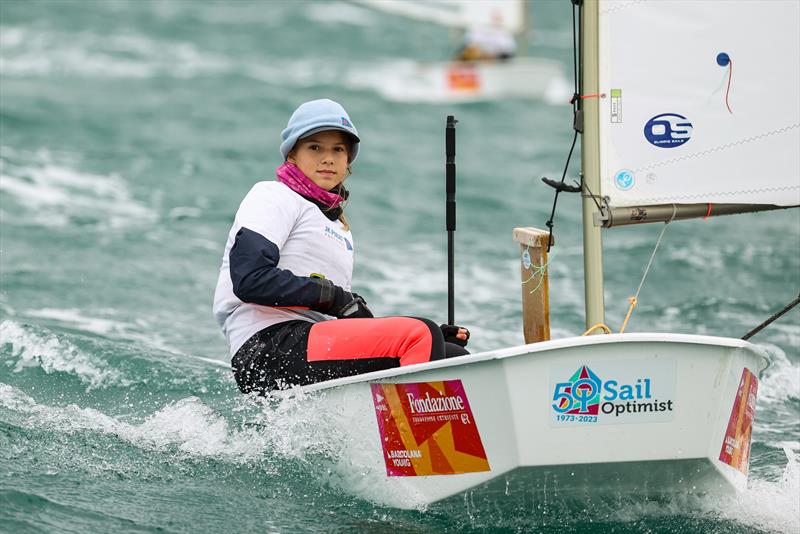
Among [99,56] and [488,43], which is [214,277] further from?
[488,43]

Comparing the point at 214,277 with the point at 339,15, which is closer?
the point at 214,277

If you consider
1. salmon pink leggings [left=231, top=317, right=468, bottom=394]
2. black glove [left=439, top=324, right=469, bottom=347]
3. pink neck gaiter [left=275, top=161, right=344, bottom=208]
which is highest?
pink neck gaiter [left=275, top=161, right=344, bottom=208]

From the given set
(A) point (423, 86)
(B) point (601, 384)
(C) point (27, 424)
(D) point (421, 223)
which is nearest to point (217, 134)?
(D) point (421, 223)

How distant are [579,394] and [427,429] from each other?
1.51 ft

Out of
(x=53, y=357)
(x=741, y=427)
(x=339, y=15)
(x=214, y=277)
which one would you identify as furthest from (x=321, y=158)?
(x=339, y=15)

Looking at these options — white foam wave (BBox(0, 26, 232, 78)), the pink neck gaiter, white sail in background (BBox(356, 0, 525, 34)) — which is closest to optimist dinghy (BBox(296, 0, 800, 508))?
the pink neck gaiter

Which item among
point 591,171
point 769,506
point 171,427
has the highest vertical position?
point 591,171

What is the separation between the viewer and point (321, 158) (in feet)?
12.8

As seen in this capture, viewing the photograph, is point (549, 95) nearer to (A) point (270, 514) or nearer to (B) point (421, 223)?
(B) point (421, 223)

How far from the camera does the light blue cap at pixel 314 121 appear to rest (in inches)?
151

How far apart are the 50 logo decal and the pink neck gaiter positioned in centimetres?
105

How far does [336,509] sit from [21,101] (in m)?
11.5

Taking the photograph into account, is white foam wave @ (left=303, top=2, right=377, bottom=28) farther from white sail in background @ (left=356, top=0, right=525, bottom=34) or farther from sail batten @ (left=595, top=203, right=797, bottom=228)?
sail batten @ (left=595, top=203, right=797, bottom=228)

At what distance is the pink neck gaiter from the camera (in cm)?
385
